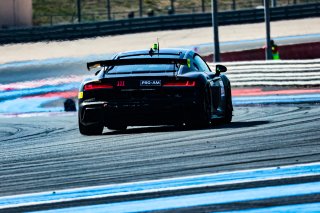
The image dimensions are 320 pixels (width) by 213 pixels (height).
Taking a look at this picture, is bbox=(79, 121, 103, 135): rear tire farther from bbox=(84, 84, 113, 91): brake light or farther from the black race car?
bbox=(84, 84, 113, 91): brake light

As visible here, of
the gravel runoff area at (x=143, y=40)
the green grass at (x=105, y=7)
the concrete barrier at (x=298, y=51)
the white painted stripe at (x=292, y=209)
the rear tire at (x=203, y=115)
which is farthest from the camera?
the green grass at (x=105, y=7)

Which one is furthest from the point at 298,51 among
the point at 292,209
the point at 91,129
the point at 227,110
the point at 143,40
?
the point at 292,209

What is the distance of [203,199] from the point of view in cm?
771

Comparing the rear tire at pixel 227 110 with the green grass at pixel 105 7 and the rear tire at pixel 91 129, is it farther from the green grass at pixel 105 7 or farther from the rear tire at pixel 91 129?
the green grass at pixel 105 7

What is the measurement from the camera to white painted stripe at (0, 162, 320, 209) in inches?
325

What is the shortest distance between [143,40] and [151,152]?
47.6 metres

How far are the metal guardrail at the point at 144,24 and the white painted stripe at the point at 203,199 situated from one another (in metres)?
44.3

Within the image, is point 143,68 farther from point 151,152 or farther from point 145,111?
point 151,152

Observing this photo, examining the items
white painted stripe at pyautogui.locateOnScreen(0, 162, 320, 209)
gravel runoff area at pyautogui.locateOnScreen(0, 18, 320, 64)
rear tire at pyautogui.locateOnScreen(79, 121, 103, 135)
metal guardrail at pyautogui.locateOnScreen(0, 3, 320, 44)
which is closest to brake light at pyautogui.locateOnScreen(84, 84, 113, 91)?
rear tire at pyautogui.locateOnScreen(79, 121, 103, 135)

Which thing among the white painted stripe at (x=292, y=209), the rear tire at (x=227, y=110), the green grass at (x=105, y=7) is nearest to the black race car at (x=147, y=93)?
the rear tire at (x=227, y=110)

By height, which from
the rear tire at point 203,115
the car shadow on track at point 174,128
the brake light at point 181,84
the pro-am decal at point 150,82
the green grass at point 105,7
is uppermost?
the pro-am decal at point 150,82

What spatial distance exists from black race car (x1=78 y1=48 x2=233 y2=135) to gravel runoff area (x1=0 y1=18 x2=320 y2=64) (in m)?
31.0

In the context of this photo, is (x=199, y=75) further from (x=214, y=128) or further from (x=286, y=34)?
(x=286, y=34)

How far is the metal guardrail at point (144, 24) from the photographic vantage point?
5347 cm
